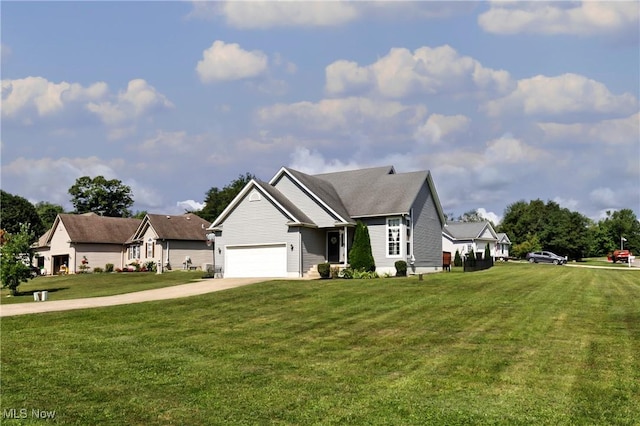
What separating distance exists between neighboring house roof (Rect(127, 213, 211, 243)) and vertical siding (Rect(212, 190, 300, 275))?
18.3 m

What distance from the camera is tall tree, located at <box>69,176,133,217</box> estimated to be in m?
83.6

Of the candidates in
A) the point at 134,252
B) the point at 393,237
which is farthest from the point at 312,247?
the point at 134,252

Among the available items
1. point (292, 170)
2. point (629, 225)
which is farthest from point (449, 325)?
point (629, 225)

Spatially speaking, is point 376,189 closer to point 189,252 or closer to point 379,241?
point 379,241

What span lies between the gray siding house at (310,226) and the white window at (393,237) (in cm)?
6

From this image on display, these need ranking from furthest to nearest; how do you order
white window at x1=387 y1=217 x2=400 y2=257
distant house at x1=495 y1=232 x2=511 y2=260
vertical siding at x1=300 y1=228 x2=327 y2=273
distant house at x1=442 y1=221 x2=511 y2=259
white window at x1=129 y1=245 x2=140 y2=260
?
distant house at x1=495 y1=232 x2=511 y2=260, distant house at x1=442 y1=221 x2=511 y2=259, white window at x1=129 y1=245 x2=140 y2=260, white window at x1=387 y1=217 x2=400 y2=257, vertical siding at x1=300 y1=228 x2=327 y2=273

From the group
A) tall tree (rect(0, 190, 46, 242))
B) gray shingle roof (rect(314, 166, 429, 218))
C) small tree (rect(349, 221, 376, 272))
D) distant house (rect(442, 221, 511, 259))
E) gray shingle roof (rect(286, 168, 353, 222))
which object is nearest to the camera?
small tree (rect(349, 221, 376, 272))

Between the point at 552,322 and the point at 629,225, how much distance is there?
341 feet

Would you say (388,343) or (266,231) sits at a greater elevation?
(266,231)

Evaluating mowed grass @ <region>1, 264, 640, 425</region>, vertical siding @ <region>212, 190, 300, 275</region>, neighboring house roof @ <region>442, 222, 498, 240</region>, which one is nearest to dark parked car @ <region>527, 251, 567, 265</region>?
neighboring house roof @ <region>442, 222, 498, 240</region>

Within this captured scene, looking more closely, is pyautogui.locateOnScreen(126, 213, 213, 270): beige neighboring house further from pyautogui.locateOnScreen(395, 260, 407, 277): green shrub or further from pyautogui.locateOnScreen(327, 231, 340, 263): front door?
pyautogui.locateOnScreen(395, 260, 407, 277): green shrub

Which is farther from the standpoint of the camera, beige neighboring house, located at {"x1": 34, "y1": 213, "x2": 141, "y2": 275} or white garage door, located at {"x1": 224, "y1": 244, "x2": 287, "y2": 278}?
beige neighboring house, located at {"x1": 34, "y1": 213, "x2": 141, "y2": 275}

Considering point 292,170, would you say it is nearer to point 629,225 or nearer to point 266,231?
point 266,231

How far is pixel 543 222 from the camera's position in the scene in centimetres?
8969
